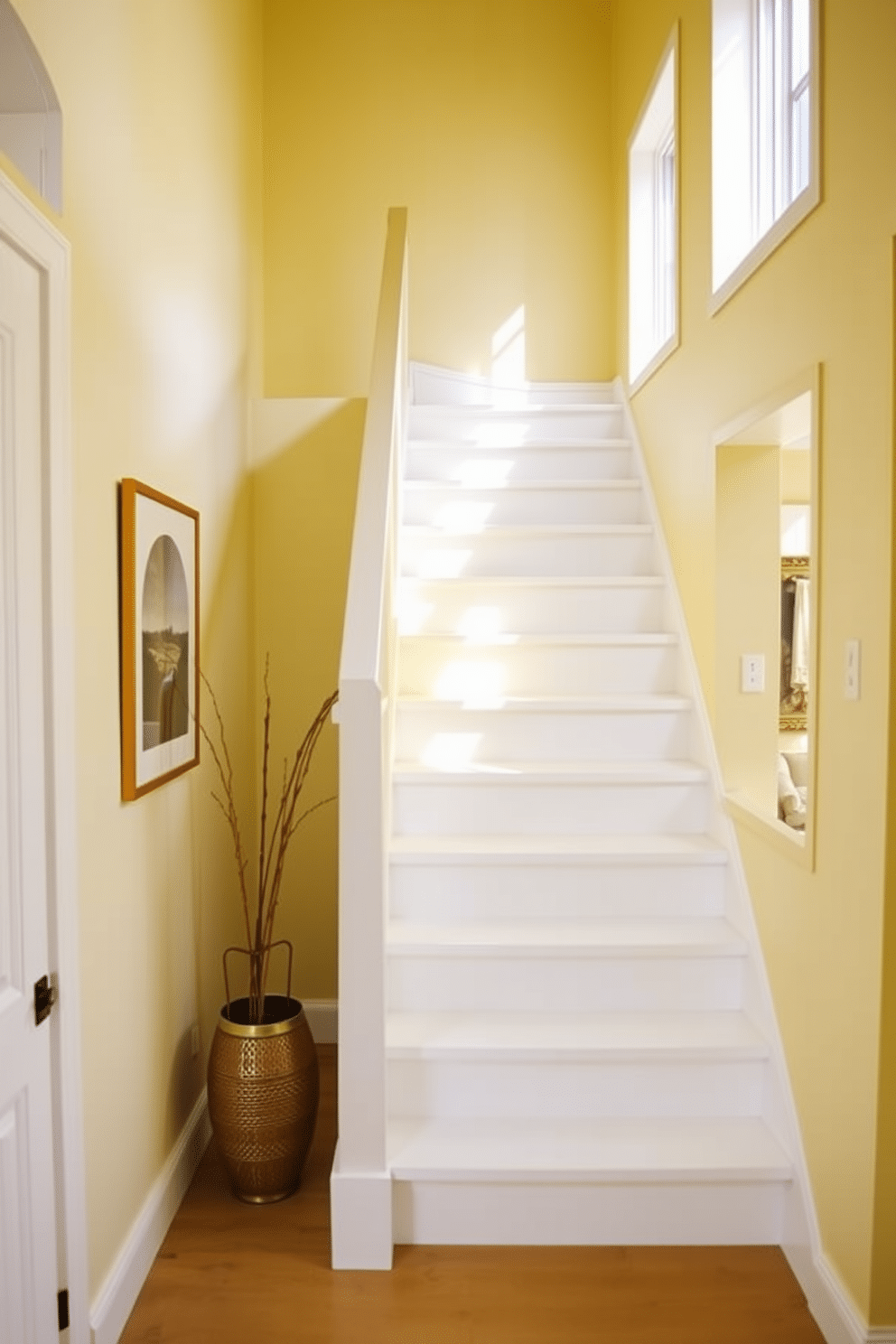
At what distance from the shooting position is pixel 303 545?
12.9 feet

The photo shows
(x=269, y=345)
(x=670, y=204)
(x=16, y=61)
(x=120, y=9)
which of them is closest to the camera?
(x=16, y=61)

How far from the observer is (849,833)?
7.13 ft

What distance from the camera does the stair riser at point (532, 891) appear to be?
302cm

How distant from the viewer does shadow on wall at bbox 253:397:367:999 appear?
12.8 feet

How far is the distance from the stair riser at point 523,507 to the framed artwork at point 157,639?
55.1 inches

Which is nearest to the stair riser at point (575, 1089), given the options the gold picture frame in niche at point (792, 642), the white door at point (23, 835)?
the white door at point (23, 835)

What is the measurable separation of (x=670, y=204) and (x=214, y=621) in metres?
2.69

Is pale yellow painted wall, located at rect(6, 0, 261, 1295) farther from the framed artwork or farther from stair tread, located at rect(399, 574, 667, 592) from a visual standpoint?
stair tread, located at rect(399, 574, 667, 592)

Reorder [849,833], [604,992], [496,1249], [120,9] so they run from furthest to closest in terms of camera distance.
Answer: [604,992], [496,1249], [120,9], [849,833]

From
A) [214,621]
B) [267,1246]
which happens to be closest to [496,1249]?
[267,1246]

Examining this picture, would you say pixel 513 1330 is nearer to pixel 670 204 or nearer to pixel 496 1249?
pixel 496 1249

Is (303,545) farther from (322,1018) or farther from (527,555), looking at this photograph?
(322,1018)

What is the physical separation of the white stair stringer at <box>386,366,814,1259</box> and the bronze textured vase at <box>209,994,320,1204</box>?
0.88 ft

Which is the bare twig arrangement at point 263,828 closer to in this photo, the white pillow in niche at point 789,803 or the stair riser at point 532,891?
the stair riser at point 532,891
